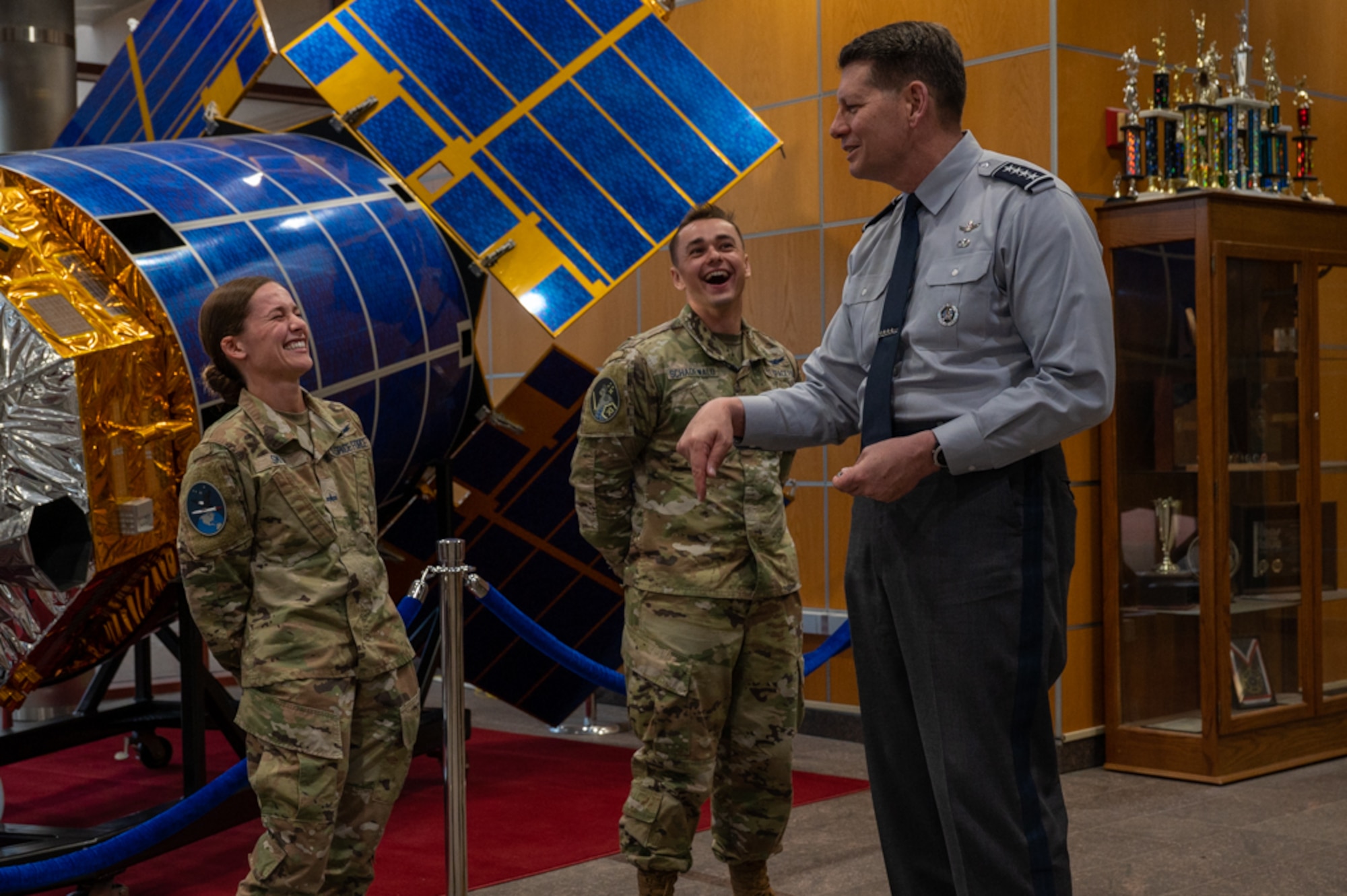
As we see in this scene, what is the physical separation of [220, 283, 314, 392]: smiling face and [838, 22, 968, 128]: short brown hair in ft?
4.91

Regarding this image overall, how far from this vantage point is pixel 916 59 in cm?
212

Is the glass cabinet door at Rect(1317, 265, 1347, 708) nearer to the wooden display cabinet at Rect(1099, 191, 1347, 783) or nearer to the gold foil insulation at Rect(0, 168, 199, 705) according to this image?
the wooden display cabinet at Rect(1099, 191, 1347, 783)

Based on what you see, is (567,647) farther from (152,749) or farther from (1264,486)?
(1264,486)

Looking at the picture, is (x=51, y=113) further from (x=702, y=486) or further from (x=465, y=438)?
(x=702, y=486)

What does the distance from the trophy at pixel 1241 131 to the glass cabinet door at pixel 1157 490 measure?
515 millimetres

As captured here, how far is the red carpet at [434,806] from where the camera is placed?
4066 mm

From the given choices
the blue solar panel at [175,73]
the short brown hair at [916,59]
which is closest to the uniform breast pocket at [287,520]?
the short brown hair at [916,59]

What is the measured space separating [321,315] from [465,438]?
96cm

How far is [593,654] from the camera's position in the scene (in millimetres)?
5477

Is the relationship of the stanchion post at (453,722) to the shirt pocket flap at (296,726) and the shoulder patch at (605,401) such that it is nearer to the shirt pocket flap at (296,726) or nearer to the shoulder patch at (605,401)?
the shirt pocket flap at (296,726)

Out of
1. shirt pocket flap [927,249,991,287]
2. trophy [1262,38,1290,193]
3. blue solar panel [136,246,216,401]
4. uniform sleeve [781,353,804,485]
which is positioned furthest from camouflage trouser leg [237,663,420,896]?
trophy [1262,38,1290,193]

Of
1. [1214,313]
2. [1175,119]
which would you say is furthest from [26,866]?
[1175,119]

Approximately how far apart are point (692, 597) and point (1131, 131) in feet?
9.36

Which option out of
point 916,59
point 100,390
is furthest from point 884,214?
point 100,390
